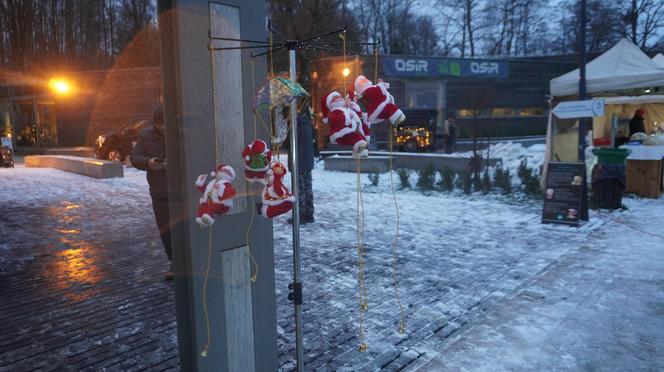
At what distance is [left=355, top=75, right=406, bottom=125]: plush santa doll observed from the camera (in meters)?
2.54

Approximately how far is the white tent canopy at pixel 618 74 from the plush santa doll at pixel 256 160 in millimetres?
8663

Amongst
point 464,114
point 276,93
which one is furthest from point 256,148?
point 464,114

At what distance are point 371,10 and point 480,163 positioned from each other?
132 ft

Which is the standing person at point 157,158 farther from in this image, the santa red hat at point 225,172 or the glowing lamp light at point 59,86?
the glowing lamp light at point 59,86

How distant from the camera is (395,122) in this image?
2562 mm

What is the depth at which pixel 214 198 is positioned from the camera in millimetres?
2162

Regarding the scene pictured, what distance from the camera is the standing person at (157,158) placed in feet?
15.9

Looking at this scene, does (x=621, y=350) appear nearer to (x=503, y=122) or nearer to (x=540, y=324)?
(x=540, y=324)

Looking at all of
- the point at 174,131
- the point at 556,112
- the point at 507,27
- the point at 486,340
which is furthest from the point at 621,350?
the point at 507,27

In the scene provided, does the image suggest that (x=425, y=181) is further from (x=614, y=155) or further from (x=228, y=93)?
(x=228, y=93)

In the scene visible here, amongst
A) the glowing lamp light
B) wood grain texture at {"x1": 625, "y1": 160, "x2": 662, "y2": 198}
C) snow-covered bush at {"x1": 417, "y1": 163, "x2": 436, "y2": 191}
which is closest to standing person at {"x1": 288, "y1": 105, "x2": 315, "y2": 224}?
snow-covered bush at {"x1": 417, "y1": 163, "x2": 436, "y2": 191}

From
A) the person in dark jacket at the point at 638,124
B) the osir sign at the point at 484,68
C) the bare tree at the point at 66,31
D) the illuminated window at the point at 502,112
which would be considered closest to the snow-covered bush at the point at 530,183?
the person in dark jacket at the point at 638,124

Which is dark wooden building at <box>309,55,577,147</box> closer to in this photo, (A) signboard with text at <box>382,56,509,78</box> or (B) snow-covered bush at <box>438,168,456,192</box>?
(A) signboard with text at <box>382,56,509,78</box>

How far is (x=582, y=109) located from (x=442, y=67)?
1919cm
